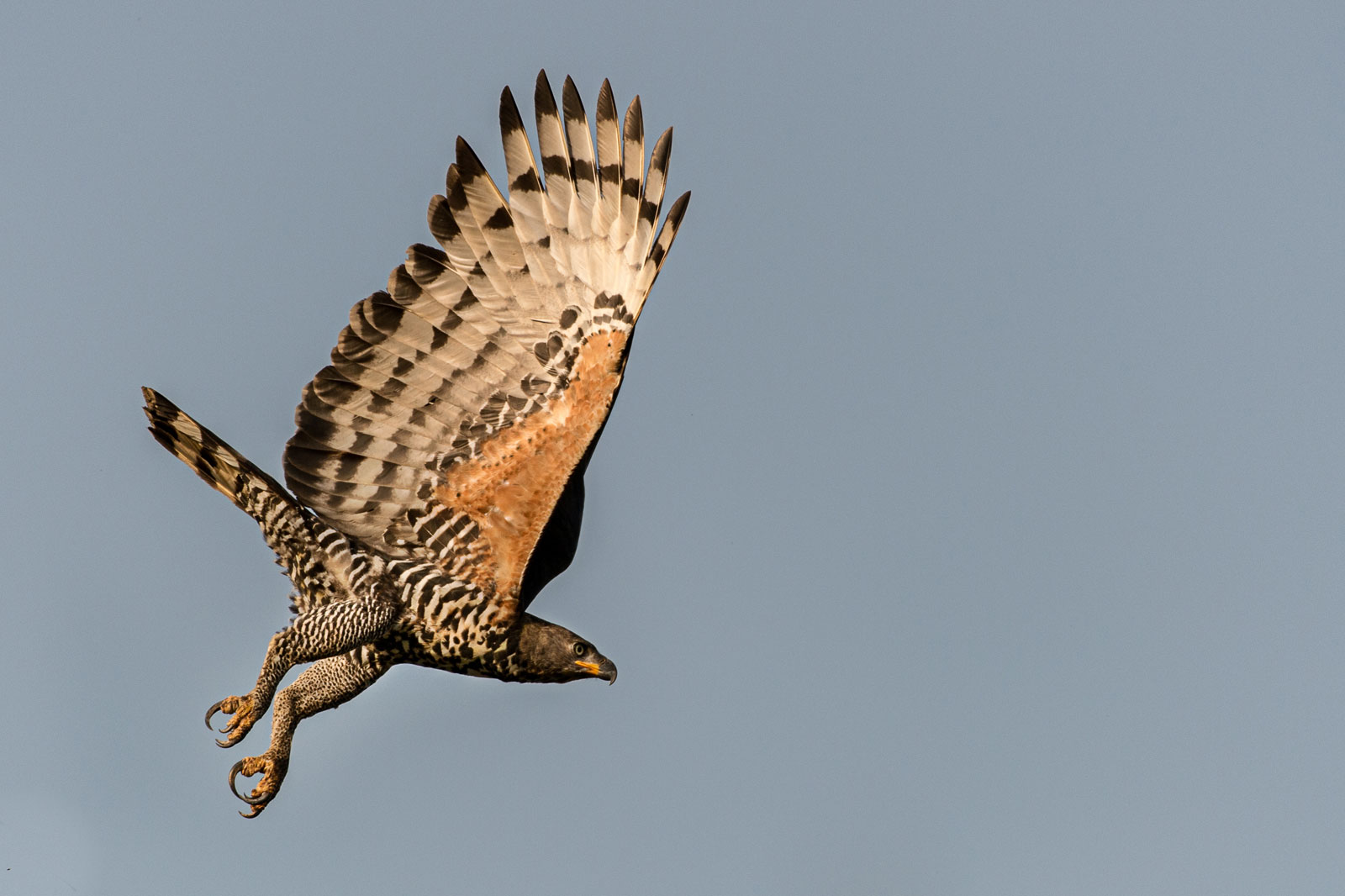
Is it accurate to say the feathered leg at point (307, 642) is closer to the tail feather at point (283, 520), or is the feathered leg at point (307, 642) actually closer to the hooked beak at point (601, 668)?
the tail feather at point (283, 520)

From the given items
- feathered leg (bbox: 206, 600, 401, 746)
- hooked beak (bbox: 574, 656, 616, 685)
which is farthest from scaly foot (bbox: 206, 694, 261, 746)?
hooked beak (bbox: 574, 656, 616, 685)

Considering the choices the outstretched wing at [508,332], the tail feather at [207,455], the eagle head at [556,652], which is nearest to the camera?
the outstretched wing at [508,332]

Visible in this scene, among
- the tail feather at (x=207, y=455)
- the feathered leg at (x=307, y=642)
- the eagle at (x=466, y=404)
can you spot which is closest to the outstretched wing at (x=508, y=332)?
the eagle at (x=466, y=404)

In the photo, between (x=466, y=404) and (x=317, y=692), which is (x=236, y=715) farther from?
(x=466, y=404)

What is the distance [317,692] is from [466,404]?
7.66 ft

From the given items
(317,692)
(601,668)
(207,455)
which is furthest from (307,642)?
(601,668)

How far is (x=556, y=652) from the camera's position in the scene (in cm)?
1376

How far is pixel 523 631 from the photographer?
13.7 meters

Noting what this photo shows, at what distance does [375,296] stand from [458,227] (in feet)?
2.30

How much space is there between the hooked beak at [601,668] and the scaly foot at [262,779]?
2.14 metres

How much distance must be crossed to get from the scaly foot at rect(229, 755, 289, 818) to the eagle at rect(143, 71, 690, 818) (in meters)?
0.01

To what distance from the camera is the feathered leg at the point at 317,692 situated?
13727 millimetres

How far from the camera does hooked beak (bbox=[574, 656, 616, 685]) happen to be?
1376 cm

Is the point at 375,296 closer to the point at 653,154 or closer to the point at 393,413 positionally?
the point at 393,413
